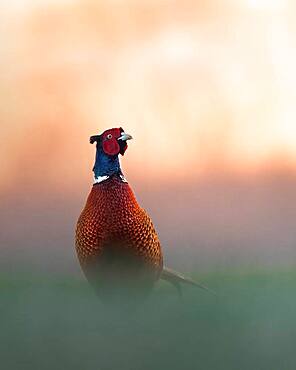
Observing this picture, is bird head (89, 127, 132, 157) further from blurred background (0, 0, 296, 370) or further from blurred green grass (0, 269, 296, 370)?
blurred green grass (0, 269, 296, 370)

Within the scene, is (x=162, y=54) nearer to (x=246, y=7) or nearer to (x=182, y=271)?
(x=246, y=7)

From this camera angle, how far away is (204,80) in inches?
124

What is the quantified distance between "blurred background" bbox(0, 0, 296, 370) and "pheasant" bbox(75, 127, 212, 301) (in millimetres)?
45

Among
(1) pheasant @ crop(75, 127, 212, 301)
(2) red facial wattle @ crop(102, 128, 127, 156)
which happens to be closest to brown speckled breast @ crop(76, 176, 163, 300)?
(1) pheasant @ crop(75, 127, 212, 301)

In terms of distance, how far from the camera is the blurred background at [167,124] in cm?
306

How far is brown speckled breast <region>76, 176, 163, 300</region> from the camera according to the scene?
119 inches

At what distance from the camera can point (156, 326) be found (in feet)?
9.96

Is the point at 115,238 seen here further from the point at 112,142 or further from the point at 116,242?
the point at 112,142

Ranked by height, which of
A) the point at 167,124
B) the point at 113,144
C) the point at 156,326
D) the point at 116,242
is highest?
the point at 167,124

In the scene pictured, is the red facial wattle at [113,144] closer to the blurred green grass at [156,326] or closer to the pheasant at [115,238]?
the pheasant at [115,238]

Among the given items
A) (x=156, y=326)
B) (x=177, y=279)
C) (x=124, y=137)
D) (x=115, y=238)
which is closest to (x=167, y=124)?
(x=124, y=137)

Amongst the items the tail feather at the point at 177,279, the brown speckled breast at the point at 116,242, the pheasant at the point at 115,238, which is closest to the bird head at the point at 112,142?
the pheasant at the point at 115,238

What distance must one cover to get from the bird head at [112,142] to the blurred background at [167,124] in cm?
4

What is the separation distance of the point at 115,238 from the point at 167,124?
60cm
